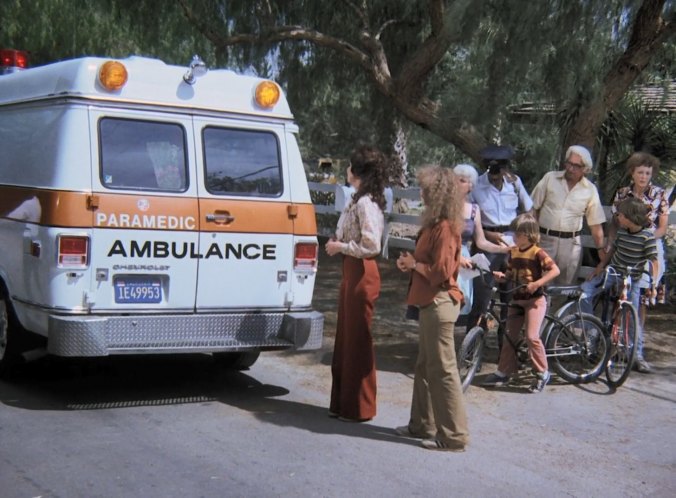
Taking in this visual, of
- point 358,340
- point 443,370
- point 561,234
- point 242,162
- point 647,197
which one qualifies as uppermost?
point 242,162

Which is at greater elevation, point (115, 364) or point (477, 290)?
point (477, 290)

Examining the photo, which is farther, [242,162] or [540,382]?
[540,382]

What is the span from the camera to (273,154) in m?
7.19

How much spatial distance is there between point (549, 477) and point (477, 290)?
2.60m

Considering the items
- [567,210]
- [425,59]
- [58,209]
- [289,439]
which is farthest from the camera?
[425,59]

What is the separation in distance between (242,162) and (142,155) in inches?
31.6

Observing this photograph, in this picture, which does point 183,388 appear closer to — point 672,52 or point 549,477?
point 549,477

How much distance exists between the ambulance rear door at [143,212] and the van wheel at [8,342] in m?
1.12

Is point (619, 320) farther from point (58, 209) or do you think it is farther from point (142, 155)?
point (58, 209)

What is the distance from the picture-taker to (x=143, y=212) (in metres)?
6.53

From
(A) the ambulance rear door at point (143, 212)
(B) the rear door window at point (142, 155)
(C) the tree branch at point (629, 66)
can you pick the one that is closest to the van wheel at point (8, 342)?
(A) the ambulance rear door at point (143, 212)

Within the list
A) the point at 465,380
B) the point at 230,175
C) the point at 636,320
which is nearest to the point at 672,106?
the point at 636,320

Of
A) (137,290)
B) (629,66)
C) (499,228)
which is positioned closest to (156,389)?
(137,290)

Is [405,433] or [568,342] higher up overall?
[568,342]
